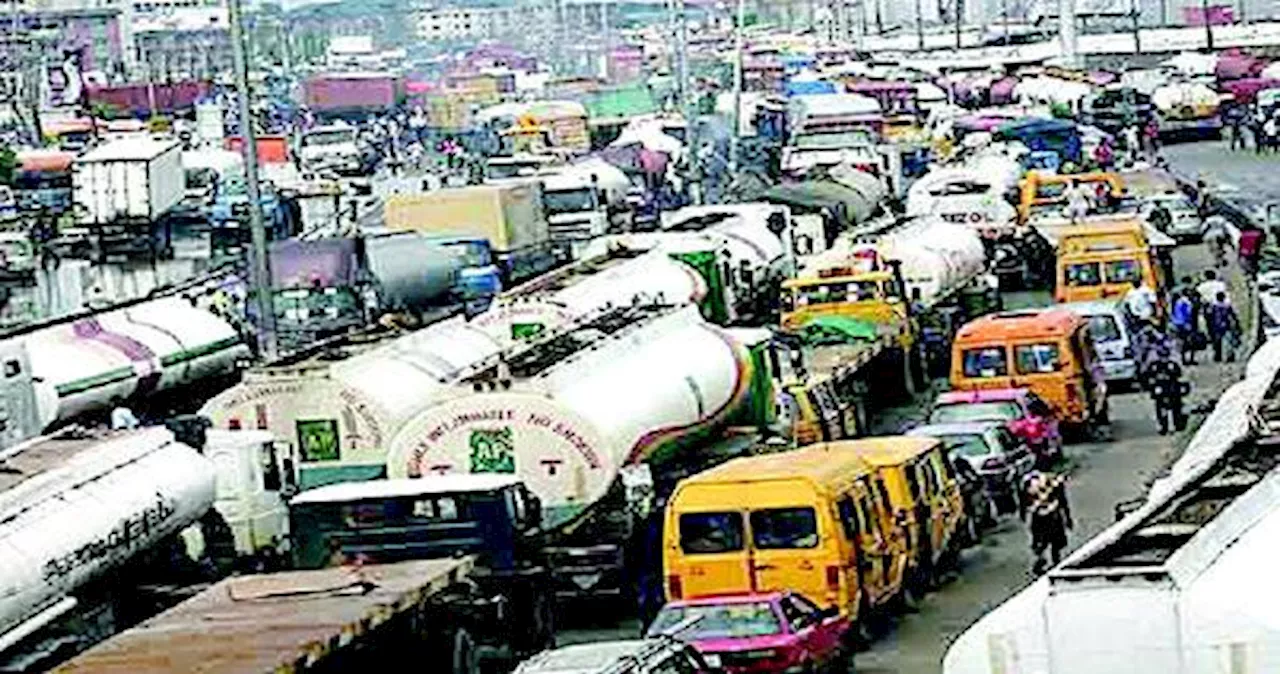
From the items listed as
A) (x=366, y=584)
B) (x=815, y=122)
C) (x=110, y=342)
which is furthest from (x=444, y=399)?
(x=815, y=122)

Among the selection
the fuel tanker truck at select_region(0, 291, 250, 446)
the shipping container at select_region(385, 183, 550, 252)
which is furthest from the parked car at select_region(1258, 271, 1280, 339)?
the shipping container at select_region(385, 183, 550, 252)

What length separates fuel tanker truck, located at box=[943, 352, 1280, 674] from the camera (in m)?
11.0

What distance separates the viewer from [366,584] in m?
17.6

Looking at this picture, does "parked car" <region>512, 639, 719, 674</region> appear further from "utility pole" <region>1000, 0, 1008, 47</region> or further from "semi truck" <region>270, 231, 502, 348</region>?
"utility pole" <region>1000, 0, 1008, 47</region>

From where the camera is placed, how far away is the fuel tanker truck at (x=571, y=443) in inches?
880

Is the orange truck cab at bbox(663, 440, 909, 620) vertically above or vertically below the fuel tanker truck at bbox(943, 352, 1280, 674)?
below

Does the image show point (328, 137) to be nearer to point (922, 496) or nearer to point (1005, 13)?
point (1005, 13)

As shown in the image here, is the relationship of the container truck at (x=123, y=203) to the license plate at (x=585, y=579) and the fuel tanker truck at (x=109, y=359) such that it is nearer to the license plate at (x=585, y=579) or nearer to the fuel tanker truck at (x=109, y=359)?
the fuel tanker truck at (x=109, y=359)

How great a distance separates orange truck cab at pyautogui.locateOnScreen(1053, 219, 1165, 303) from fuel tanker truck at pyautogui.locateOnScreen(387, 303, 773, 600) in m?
13.7

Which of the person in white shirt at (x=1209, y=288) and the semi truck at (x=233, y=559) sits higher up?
the semi truck at (x=233, y=559)

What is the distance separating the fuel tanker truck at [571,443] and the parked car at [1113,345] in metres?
8.89

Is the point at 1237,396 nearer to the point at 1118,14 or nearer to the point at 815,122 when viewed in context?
the point at 815,122

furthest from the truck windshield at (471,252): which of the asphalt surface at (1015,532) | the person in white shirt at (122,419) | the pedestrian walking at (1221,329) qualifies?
the person in white shirt at (122,419)

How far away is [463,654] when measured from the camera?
18.2 m
